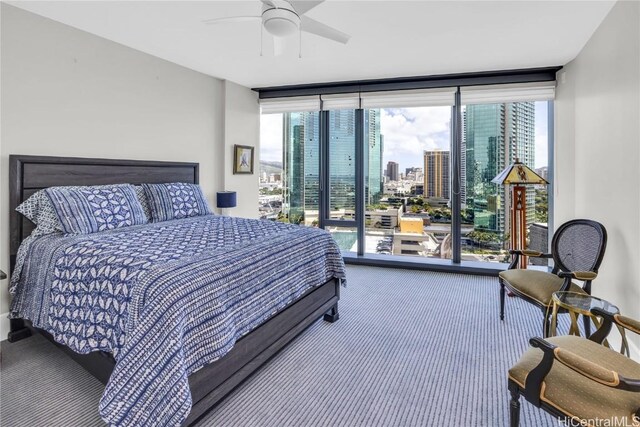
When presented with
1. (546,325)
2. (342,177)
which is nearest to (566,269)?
(546,325)

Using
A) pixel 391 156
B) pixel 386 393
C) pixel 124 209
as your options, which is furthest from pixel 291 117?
pixel 386 393

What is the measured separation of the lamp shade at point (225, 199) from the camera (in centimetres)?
468

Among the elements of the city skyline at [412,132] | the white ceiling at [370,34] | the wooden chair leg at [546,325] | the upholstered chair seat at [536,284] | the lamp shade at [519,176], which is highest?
the white ceiling at [370,34]

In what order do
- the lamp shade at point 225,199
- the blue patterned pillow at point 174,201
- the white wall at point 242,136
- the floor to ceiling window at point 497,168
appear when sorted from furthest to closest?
the white wall at point 242,136 → the lamp shade at point 225,199 → the floor to ceiling window at point 497,168 → the blue patterned pillow at point 174,201

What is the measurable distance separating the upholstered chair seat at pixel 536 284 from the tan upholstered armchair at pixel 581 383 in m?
0.90

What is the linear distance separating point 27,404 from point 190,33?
10.3 ft

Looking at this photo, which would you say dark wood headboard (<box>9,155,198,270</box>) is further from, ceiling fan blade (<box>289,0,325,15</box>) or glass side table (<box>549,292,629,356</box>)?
glass side table (<box>549,292,629,356</box>)

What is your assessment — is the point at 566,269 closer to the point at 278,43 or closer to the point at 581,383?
the point at 581,383

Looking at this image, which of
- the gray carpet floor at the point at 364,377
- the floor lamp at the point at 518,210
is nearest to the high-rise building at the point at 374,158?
the floor lamp at the point at 518,210

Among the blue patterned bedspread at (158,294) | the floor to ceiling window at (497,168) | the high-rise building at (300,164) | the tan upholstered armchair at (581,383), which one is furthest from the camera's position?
the high-rise building at (300,164)

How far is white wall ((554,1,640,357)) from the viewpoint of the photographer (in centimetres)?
228

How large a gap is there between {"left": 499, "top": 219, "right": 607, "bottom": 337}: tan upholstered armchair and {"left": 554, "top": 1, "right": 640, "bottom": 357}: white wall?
0.14 m

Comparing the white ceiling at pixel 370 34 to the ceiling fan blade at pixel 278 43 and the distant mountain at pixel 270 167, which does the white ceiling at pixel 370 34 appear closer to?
the ceiling fan blade at pixel 278 43

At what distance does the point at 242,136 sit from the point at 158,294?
3933 mm
